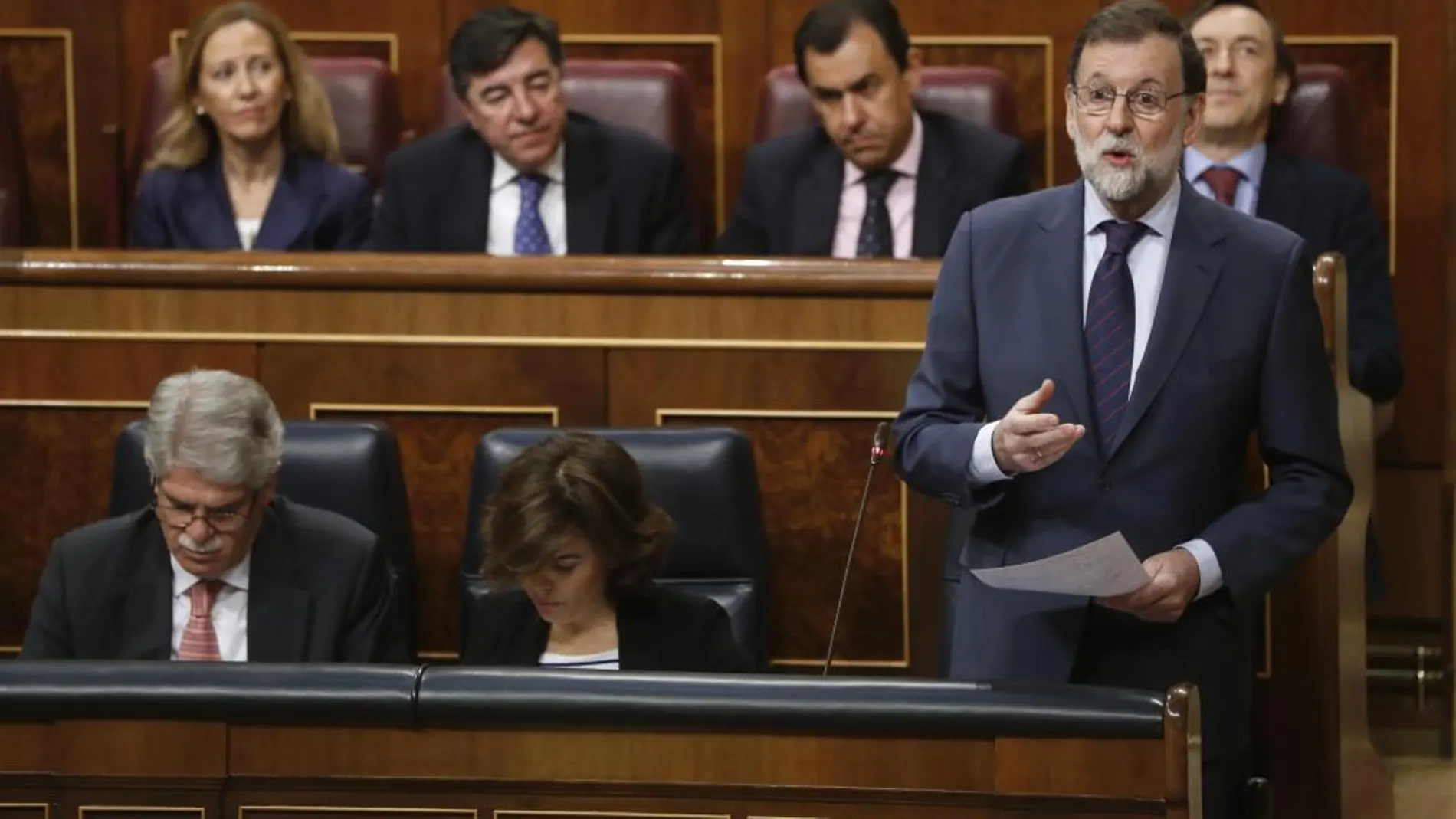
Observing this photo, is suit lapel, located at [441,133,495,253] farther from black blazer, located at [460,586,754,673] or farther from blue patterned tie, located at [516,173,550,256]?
black blazer, located at [460,586,754,673]

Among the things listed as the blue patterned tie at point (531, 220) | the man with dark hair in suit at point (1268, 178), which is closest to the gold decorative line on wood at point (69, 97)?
the blue patterned tie at point (531, 220)

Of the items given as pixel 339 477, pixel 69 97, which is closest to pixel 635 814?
pixel 339 477

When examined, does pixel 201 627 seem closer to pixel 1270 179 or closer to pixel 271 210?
pixel 271 210

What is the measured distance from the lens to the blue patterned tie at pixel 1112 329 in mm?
1381

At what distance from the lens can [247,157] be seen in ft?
7.82

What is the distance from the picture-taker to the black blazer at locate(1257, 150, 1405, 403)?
222 centimetres

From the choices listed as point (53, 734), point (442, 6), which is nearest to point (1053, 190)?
point (53, 734)

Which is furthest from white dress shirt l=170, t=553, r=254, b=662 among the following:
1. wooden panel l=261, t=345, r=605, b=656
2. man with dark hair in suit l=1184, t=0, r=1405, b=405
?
man with dark hair in suit l=1184, t=0, r=1405, b=405

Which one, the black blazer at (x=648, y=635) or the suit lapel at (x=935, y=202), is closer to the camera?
the black blazer at (x=648, y=635)

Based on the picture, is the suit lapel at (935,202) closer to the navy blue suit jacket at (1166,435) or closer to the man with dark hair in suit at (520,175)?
the man with dark hair in suit at (520,175)

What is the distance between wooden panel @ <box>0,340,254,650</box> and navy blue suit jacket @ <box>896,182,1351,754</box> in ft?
2.65

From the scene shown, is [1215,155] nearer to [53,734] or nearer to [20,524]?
[20,524]

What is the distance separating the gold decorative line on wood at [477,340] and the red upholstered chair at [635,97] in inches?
22.9

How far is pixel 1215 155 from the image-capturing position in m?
2.28
